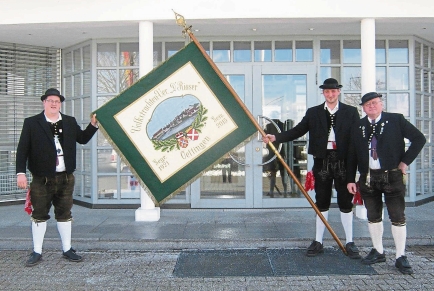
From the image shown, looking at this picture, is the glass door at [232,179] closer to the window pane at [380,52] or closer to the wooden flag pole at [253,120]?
the window pane at [380,52]

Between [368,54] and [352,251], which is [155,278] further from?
[368,54]

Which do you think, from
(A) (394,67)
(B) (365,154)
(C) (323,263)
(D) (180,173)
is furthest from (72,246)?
(A) (394,67)

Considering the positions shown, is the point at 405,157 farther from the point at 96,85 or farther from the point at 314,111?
the point at 96,85

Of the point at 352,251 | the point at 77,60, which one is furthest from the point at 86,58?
the point at 352,251

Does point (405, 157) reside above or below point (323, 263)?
above

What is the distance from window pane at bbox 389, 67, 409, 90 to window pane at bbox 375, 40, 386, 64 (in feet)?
0.83

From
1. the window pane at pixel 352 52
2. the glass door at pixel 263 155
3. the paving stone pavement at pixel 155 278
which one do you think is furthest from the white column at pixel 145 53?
the window pane at pixel 352 52

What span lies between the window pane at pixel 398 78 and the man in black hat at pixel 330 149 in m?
3.73

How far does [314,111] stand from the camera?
574 centimetres

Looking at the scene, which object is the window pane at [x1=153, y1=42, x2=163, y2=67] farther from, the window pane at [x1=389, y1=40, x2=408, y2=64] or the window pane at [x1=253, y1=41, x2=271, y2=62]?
the window pane at [x1=389, y1=40, x2=408, y2=64]

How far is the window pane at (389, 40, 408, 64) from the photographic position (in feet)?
29.1

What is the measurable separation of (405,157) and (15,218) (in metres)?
6.43

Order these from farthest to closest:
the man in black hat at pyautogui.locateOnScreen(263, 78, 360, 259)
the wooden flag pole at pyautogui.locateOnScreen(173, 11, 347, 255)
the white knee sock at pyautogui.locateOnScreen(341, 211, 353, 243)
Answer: the white knee sock at pyautogui.locateOnScreen(341, 211, 353, 243) → the man in black hat at pyautogui.locateOnScreen(263, 78, 360, 259) → the wooden flag pole at pyautogui.locateOnScreen(173, 11, 347, 255)

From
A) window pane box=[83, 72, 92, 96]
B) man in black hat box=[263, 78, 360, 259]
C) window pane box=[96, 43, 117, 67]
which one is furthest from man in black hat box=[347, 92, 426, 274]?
window pane box=[83, 72, 92, 96]
